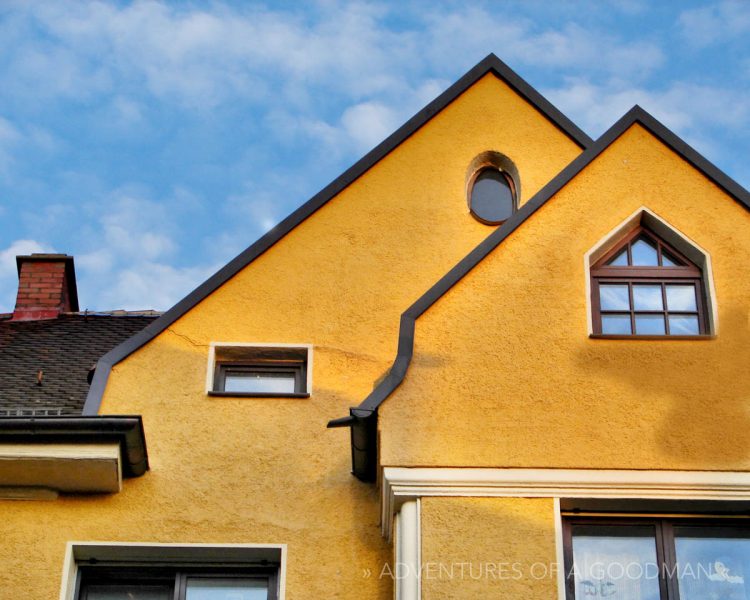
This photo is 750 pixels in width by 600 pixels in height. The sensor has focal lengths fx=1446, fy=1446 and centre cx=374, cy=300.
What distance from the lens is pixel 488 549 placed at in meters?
9.95

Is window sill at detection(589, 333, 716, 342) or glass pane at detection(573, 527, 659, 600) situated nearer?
glass pane at detection(573, 527, 659, 600)

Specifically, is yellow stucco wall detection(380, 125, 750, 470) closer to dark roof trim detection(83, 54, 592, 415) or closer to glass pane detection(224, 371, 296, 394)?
glass pane detection(224, 371, 296, 394)

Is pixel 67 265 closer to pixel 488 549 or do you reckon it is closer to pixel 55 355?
pixel 55 355

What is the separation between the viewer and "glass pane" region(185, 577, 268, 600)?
1120 cm

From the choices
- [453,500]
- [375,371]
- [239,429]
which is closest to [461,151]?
[375,371]

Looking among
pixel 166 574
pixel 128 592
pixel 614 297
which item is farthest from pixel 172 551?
pixel 614 297

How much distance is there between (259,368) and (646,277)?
3.48 metres

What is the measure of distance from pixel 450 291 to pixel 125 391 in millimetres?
2989

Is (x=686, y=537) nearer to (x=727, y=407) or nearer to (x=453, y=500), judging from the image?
(x=727, y=407)

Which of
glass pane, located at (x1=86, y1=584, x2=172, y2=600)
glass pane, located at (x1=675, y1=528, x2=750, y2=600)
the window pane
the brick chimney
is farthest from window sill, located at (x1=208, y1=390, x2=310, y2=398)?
the brick chimney

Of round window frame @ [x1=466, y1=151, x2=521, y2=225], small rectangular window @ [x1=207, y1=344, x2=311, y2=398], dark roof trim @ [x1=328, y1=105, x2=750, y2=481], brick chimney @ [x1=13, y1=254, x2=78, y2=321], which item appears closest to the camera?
dark roof trim @ [x1=328, y1=105, x2=750, y2=481]

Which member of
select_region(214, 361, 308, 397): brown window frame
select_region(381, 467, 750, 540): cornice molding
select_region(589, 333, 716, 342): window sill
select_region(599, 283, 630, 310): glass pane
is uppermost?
select_region(599, 283, 630, 310): glass pane

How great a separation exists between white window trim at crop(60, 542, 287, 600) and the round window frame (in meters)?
4.30

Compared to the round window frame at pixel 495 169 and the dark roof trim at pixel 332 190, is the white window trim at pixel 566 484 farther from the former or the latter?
the round window frame at pixel 495 169
